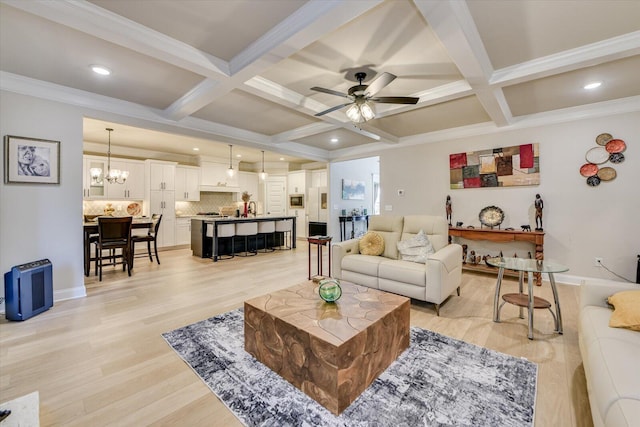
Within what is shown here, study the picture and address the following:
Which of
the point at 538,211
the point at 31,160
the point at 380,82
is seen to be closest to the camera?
the point at 380,82

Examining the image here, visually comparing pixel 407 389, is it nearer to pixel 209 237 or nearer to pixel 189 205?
pixel 209 237

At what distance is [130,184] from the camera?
6461mm

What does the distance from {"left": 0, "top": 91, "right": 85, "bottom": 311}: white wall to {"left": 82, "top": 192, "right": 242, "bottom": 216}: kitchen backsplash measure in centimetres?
320

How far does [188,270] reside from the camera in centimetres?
478

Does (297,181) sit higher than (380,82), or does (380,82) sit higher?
(380,82)

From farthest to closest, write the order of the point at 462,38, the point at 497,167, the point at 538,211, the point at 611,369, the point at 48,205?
the point at 497,167 < the point at 538,211 < the point at 48,205 < the point at 462,38 < the point at 611,369

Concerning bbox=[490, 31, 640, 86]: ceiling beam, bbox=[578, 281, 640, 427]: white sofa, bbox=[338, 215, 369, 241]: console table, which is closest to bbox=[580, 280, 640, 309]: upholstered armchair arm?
bbox=[578, 281, 640, 427]: white sofa

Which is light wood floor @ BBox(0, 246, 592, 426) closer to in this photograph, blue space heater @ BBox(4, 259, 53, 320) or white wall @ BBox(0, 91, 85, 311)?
blue space heater @ BBox(4, 259, 53, 320)

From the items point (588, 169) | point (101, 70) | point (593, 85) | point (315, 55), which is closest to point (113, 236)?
point (101, 70)

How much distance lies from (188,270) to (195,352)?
2.97m

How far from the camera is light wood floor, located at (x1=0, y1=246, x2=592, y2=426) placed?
61.2 inches

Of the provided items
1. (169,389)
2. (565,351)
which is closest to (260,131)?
(169,389)

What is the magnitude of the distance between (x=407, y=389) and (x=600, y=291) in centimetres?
161

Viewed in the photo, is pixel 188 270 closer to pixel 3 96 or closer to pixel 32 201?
pixel 32 201
